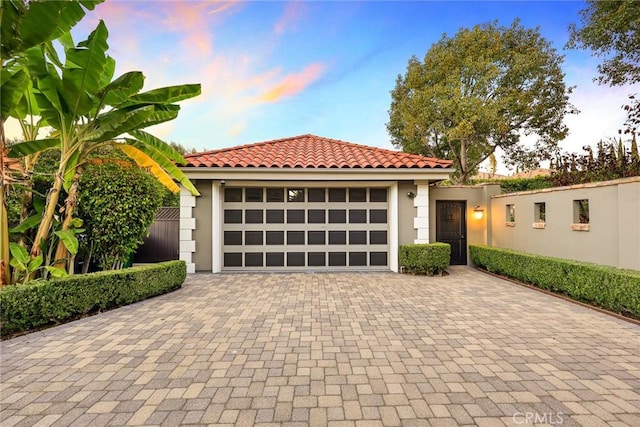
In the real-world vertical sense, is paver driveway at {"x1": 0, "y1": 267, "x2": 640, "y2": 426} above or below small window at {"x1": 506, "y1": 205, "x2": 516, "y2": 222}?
below

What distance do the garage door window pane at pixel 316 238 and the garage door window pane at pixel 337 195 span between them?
111 centimetres

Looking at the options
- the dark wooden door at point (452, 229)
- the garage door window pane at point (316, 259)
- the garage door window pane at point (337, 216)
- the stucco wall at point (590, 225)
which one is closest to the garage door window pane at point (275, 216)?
the garage door window pane at point (316, 259)

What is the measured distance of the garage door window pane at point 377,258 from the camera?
26.5 ft

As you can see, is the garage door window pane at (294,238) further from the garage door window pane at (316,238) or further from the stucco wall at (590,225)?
the stucco wall at (590,225)

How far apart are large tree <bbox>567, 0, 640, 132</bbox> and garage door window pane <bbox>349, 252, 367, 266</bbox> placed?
7515 millimetres

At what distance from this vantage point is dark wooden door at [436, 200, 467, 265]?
9.05m

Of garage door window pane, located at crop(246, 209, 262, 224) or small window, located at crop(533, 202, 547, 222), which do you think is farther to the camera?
garage door window pane, located at crop(246, 209, 262, 224)

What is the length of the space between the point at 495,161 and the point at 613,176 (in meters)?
10.2

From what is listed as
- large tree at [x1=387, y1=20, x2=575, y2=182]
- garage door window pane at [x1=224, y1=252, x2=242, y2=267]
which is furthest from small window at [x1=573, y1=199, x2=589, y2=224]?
garage door window pane at [x1=224, y1=252, x2=242, y2=267]

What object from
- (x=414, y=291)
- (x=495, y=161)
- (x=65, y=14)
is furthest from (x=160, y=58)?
(x=495, y=161)

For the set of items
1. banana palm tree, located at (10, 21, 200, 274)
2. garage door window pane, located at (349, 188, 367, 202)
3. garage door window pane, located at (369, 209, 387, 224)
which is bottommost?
garage door window pane, located at (369, 209, 387, 224)

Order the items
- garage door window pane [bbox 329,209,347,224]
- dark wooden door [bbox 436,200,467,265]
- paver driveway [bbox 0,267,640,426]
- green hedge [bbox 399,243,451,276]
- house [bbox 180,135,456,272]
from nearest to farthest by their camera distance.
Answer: paver driveway [bbox 0,267,640,426], green hedge [bbox 399,243,451,276], house [bbox 180,135,456,272], garage door window pane [bbox 329,209,347,224], dark wooden door [bbox 436,200,467,265]

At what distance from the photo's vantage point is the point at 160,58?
8.59 m

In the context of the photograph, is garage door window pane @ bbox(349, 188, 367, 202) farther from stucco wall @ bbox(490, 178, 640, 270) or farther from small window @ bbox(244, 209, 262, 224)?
stucco wall @ bbox(490, 178, 640, 270)
